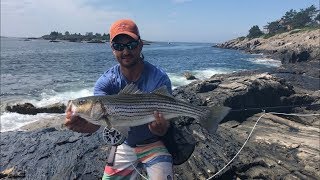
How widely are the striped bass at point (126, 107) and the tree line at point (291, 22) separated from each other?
124 metres

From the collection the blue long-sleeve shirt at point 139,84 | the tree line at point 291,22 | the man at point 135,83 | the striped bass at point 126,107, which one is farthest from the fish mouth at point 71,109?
the tree line at point 291,22

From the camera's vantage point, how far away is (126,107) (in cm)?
489

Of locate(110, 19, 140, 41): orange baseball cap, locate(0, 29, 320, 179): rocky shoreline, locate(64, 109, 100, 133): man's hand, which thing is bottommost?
locate(0, 29, 320, 179): rocky shoreline

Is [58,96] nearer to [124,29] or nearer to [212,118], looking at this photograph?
[124,29]

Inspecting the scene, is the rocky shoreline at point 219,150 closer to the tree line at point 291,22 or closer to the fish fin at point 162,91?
the fish fin at point 162,91

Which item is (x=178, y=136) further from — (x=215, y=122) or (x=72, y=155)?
(x=72, y=155)

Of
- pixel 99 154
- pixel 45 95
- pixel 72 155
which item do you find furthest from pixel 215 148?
pixel 45 95

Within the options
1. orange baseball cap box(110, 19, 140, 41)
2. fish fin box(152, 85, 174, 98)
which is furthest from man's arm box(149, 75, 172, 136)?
orange baseball cap box(110, 19, 140, 41)

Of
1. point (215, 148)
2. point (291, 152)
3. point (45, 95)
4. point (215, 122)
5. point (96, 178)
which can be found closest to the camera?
point (215, 122)

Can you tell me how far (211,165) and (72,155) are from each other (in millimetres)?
3607

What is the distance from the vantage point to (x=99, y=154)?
31.0ft

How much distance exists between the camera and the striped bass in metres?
4.79

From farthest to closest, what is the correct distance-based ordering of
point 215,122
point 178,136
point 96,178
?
1. point 96,178
2. point 178,136
3. point 215,122

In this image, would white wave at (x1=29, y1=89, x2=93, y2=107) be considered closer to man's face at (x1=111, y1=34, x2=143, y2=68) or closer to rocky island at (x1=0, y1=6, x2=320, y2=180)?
rocky island at (x1=0, y1=6, x2=320, y2=180)
